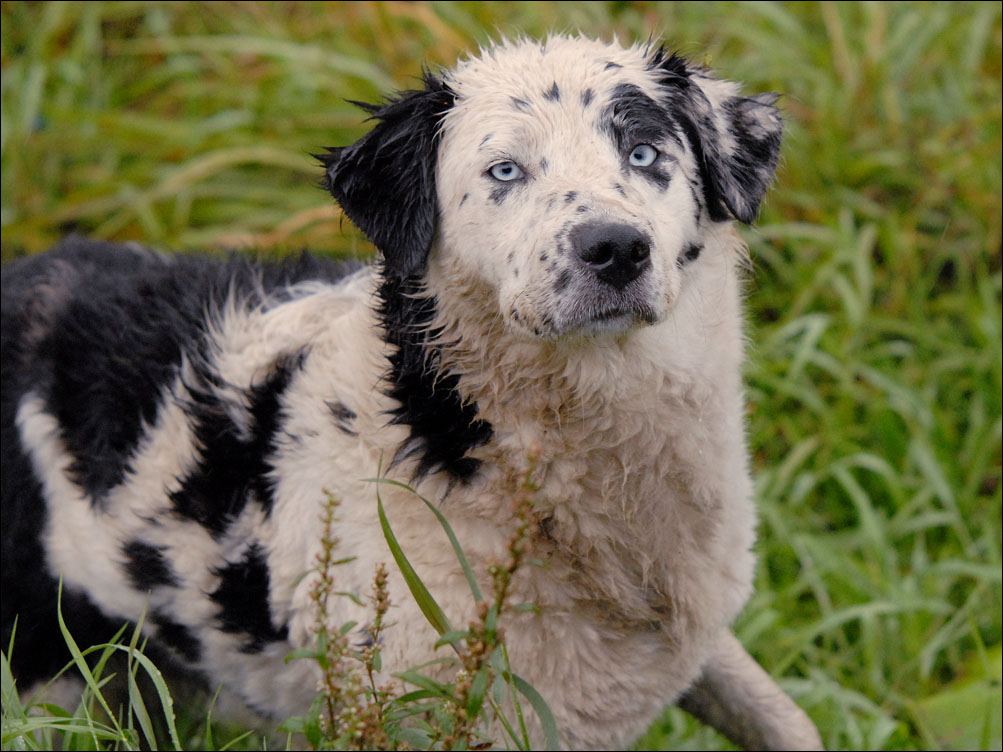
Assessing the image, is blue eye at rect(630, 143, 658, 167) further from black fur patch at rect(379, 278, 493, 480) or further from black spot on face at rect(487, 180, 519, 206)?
black fur patch at rect(379, 278, 493, 480)

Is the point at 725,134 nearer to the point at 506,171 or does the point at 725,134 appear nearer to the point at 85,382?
the point at 506,171

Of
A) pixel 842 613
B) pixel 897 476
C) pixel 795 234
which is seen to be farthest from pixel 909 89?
pixel 842 613

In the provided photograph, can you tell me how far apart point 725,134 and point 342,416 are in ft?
3.52

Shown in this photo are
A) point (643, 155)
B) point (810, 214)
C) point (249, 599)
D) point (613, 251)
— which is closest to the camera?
point (613, 251)

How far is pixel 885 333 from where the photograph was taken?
14.6ft

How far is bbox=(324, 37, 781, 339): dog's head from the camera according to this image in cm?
222

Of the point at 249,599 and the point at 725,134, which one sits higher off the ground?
the point at 725,134

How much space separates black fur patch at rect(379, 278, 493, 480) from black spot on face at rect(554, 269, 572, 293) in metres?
0.38

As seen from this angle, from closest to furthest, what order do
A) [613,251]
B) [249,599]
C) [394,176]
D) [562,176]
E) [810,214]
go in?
1. [613,251]
2. [562,176]
3. [394,176]
4. [249,599]
5. [810,214]

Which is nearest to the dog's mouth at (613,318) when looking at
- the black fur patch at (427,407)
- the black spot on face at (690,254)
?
the black spot on face at (690,254)

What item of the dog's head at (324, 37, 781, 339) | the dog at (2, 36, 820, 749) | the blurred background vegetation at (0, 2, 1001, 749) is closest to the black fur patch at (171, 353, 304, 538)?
the dog at (2, 36, 820, 749)

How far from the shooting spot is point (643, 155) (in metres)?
2.43

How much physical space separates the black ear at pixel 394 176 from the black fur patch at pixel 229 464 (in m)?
0.46

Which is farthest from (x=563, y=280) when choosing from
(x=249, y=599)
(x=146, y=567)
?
(x=146, y=567)
